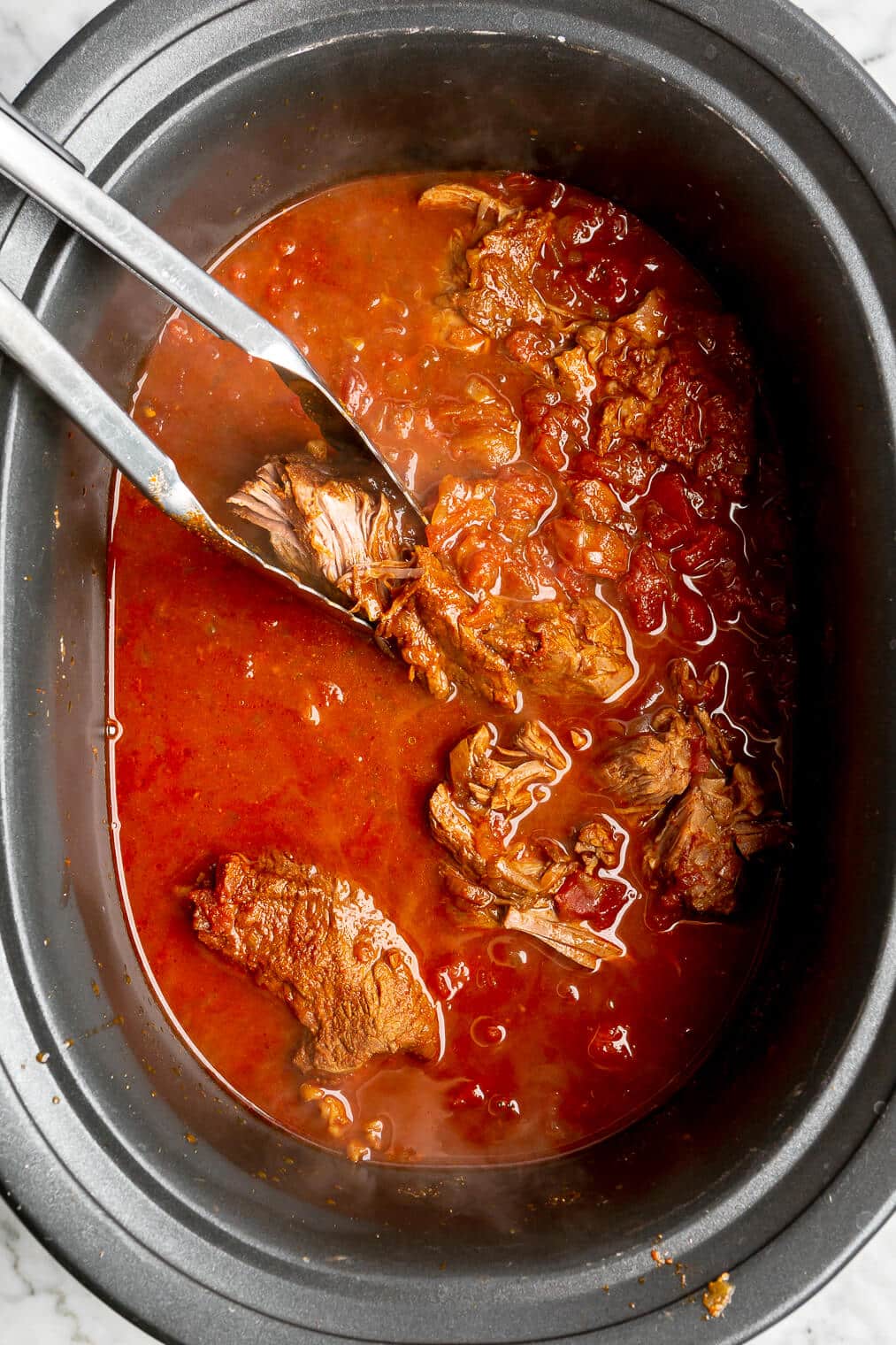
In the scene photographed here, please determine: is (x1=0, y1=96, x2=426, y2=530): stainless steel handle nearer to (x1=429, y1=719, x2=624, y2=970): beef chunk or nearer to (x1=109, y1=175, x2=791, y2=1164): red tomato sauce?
(x1=109, y1=175, x2=791, y2=1164): red tomato sauce

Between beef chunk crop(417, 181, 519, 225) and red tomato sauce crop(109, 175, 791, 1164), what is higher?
beef chunk crop(417, 181, 519, 225)

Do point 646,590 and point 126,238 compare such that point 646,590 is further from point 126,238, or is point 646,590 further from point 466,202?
point 126,238

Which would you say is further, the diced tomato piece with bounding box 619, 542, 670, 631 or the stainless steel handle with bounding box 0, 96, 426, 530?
the diced tomato piece with bounding box 619, 542, 670, 631

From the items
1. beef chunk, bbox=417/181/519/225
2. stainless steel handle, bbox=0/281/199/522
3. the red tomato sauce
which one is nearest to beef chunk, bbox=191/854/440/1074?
the red tomato sauce

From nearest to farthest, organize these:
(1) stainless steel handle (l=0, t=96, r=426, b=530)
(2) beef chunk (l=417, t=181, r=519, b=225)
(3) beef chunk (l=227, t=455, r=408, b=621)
A: (1) stainless steel handle (l=0, t=96, r=426, b=530)
(3) beef chunk (l=227, t=455, r=408, b=621)
(2) beef chunk (l=417, t=181, r=519, b=225)

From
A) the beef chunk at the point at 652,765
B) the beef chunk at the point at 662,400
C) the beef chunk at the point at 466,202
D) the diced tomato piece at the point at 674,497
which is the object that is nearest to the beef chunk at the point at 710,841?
the beef chunk at the point at 652,765

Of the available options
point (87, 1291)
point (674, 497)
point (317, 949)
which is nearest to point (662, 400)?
point (674, 497)

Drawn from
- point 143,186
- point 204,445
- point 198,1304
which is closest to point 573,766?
point 204,445

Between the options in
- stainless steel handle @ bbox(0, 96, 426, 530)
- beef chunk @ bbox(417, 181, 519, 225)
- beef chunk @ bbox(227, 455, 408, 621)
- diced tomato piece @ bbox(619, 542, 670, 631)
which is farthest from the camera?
beef chunk @ bbox(417, 181, 519, 225)

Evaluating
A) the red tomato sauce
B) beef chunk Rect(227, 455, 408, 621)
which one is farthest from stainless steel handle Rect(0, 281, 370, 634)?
the red tomato sauce
